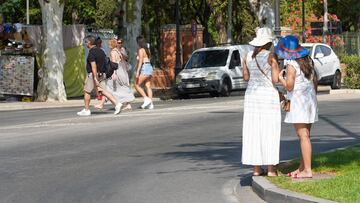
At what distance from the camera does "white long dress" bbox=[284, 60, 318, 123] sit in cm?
1080

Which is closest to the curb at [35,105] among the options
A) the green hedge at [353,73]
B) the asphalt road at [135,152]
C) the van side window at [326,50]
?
the asphalt road at [135,152]

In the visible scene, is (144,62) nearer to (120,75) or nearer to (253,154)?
(120,75)

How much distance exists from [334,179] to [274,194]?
93 centimetres

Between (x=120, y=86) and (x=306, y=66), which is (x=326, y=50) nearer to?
(x=120, y=86)

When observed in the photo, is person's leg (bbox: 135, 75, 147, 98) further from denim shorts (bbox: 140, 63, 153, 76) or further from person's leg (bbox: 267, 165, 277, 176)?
person's leg (bbox: 267, 165, 277, 176)

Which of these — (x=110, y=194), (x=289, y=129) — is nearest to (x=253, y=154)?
(x=110, y=194)

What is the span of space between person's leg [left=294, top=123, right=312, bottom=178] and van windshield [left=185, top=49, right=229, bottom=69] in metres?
22.1

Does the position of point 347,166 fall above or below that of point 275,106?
below

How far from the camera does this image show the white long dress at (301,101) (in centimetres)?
1080

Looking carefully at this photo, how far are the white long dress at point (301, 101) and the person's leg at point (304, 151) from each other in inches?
5.1

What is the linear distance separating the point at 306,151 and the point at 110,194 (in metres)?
2.38

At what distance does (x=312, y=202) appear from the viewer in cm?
891

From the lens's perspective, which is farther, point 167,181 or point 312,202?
point 167,181

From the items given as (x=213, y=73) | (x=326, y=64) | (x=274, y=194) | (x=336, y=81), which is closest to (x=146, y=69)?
(x=213, y=73)
